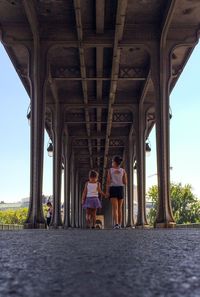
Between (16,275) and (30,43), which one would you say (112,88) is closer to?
(30,43)

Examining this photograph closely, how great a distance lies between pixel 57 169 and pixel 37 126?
353 inches

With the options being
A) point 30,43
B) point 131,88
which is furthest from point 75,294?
point 131,88

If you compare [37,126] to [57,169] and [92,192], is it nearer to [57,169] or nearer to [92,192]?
[92,192]

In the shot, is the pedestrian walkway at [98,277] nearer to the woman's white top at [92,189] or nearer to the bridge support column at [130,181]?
the woman's white top at [92,189]

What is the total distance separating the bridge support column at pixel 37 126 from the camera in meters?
15.9

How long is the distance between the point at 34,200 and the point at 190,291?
14250 mm

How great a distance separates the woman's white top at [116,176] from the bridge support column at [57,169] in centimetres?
1003

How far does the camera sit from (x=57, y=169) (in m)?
25.4

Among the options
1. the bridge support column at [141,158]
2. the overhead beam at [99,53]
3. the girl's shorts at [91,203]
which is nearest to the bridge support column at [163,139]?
the girl's shorts at [91,203]

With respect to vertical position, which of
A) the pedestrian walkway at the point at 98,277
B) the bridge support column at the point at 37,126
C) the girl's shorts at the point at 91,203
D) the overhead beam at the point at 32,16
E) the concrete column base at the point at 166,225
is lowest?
the pedestrian walkway at the point at 98,277

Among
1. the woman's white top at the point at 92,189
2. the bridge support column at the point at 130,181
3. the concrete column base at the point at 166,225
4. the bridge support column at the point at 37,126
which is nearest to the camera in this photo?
the woman's white top at the point at 92,189

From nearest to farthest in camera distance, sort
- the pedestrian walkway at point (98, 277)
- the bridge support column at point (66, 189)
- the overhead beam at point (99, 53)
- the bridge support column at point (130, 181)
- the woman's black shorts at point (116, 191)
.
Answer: the pedestrian walkway at point (98, 277)
the woman's black shorts at point (116, 191)
the overhead beam at point (99, 53)
the bridge support column at point (66, 189)
the bridge support column at point (130, 181)

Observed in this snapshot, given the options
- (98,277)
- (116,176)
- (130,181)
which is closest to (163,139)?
(116,176)

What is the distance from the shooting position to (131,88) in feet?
91.8
